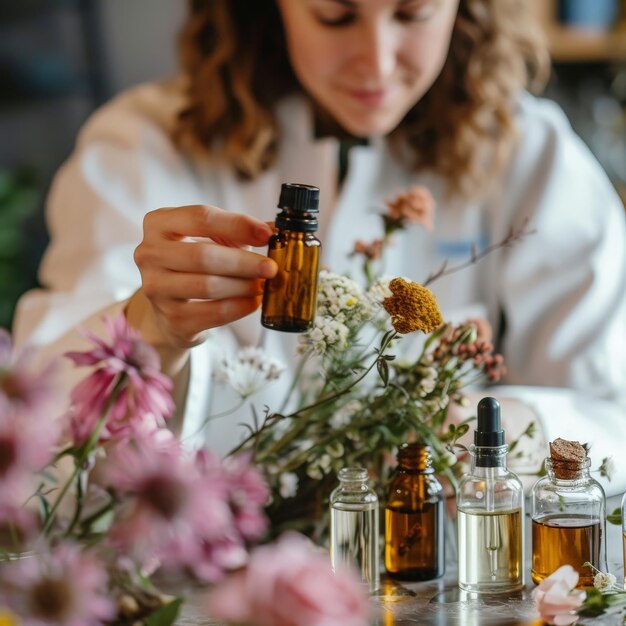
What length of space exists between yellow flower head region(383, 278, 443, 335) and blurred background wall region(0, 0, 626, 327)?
75.0 inches

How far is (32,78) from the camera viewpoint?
2455mm

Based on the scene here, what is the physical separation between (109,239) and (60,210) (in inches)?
6.0

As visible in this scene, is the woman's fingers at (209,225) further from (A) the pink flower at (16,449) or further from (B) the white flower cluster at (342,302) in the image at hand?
(A) the pink flower at (16,449)

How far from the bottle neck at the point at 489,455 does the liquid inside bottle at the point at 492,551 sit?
46 mm

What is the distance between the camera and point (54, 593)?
0.42 m

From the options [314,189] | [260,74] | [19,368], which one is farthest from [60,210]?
[19,368]

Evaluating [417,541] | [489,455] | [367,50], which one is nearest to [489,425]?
[489,455]

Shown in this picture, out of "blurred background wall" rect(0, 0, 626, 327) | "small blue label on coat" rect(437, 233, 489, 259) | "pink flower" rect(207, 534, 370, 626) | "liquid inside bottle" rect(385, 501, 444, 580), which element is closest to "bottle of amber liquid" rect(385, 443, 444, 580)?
"liquid inside bottle" rect(385, 501, 444, 580)

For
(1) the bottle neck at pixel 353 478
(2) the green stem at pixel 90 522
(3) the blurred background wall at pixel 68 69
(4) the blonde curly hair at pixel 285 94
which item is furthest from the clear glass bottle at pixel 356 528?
(3) the blurred background wall at pixel 68 69

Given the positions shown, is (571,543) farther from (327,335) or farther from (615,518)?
(327,335)

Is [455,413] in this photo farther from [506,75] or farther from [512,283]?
[506,75]

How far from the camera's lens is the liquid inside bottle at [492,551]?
0.71 metres

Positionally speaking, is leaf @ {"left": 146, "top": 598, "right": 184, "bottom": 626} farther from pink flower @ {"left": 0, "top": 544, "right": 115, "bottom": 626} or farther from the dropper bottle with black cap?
the dropper bottle with black cap

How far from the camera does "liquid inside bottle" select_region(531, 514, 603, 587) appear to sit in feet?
2.27
